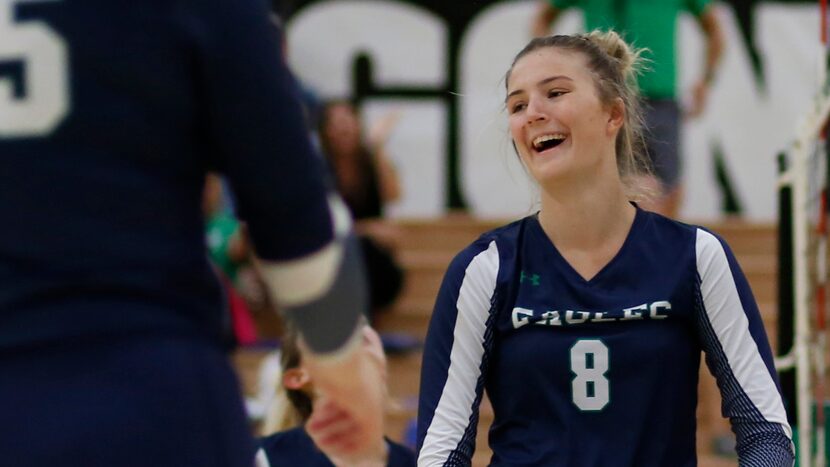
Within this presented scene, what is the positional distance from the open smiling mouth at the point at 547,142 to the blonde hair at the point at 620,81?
0.46ft

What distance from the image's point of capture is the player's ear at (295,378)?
3.52 m

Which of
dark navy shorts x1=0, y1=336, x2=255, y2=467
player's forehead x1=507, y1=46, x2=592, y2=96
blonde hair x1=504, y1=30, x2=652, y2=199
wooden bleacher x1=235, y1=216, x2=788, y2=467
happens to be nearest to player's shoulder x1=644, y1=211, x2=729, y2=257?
blonde hair x1=504, y1=30, x2=652, y2=199

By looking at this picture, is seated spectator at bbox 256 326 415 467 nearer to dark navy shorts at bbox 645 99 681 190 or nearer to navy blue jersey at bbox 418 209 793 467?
navy blue jersey at bbox 418 209 793 467

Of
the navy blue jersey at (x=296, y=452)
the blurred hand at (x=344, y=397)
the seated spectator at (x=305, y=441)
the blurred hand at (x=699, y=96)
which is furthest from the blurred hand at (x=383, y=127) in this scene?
the blurred hand at (x=344, y=397)

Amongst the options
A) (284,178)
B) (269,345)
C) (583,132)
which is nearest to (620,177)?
(583,132)

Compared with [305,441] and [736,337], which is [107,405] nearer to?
[736,337]

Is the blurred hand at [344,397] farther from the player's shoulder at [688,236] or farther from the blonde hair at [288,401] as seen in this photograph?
the blonde hair at [288,401]

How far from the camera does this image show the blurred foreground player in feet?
5.47

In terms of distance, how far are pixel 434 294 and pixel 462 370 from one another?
209 inches

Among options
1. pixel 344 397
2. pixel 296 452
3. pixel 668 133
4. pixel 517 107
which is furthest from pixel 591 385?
pixel 668 133

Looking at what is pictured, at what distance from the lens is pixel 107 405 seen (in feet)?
5.46

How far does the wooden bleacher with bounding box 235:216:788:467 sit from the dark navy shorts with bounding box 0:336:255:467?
14.5 ft

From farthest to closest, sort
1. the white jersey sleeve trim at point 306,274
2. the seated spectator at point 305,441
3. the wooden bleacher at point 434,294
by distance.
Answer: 1. the wooden bleacher at point 434,294
2. the seated spectator at point 305,441
3. the white jersey sleeve trim at point 306,274

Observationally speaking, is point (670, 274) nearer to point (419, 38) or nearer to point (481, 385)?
point (481, 385)
